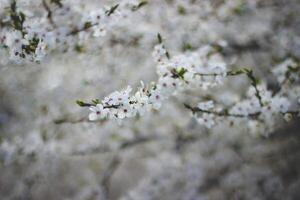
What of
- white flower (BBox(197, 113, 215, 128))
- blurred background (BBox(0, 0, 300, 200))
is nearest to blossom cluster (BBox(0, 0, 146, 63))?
blurred background (BBox(0, 0, 300, 200))

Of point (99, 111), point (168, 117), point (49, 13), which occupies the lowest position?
point (99, 111)

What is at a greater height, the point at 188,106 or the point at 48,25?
the point at 48,25

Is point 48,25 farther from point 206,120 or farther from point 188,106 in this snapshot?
point 206,120

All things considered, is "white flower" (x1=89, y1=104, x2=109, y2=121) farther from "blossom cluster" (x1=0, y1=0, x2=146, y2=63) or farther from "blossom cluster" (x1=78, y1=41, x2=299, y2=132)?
"blossom cluster" (x1=0, y1=0, x2=146, y2=63)

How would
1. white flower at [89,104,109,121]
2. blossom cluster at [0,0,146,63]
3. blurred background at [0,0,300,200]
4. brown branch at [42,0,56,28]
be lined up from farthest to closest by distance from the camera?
blurred background at [0,0,300,200] < brown branch at [42,0,56,28] < blossom cluster at [0,0,146,63] < white flower at [89,104,109,121]

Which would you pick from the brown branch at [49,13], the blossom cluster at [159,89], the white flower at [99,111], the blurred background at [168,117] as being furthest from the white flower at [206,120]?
the brown branch at [49,13]

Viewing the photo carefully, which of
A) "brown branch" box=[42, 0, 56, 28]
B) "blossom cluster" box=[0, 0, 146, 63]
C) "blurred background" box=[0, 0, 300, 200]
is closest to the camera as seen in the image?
"blossom cluster" box=[0, 0, 146, 63]

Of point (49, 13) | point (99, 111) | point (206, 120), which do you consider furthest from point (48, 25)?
point (206, 120)
